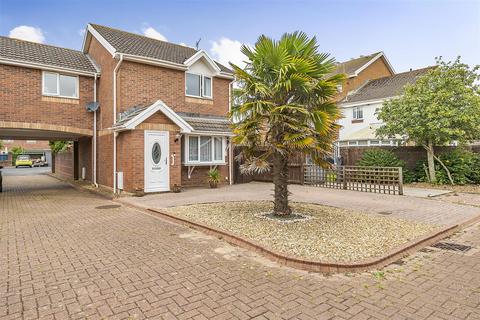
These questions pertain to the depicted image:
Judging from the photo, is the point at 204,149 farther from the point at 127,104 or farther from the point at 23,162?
the point at 23,162

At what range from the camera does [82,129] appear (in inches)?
598

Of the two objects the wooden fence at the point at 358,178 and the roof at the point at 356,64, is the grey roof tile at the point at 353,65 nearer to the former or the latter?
the roof at the point at 356,64

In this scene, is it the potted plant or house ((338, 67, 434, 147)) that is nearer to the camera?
the potted plant

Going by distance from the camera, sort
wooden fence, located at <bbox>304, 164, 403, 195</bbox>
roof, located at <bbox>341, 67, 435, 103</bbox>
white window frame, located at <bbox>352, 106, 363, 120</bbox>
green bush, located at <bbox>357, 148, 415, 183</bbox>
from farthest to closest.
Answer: white window frame, located at <bbox>352, 106, 363, 120</bbox> → roof, located at <bbox>341, 67, 435, 103</bbox> → green bush, located at <bbox>357, 148, 415, 183</bbox> → wooden fence, located at <bbox>304, 164, 403, 195</bbox>

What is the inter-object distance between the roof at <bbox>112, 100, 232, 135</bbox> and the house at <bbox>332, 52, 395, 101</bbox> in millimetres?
19185

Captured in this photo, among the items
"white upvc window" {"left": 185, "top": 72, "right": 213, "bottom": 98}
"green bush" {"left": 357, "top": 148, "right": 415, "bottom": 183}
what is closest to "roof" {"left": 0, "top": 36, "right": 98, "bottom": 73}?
"white upvc window" {"left": 185, "top": 72, "right": 213, "bottom": 98}

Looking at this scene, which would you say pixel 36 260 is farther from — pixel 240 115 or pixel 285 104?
pixel 285 104

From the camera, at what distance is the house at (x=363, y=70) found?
31.9m

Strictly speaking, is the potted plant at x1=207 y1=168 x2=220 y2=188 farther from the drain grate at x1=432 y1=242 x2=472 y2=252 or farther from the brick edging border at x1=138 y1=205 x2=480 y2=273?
the drain grate at x1=432 y1=242 x2=472 y2=252

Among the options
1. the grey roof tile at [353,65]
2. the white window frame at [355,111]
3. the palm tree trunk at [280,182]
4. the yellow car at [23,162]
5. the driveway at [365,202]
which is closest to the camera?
the palm tree trunk at [280,182]

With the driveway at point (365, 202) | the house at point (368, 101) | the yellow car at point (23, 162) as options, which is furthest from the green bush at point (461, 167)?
the yellow car at point (23, 162)

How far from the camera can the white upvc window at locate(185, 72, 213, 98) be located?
624 inches

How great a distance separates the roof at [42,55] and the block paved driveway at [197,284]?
10.3 metres

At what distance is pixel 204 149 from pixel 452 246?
1084 cm
